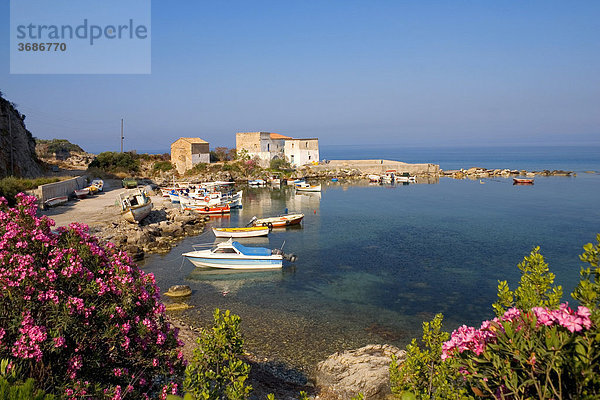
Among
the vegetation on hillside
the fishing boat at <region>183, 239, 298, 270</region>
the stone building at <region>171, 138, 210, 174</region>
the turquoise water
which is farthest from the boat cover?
the vegetation on hillside

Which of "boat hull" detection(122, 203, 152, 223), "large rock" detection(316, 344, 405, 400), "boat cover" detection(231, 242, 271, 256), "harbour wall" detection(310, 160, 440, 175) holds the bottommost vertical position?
"large rock" detection(316, 344, 405, 400)

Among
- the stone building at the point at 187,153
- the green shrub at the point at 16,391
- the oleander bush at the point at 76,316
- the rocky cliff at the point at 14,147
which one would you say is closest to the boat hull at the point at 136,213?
the rocky cliff at the point at 14,147

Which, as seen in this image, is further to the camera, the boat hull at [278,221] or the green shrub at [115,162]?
the green shrub at [115,162]

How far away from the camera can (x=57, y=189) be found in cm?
3766

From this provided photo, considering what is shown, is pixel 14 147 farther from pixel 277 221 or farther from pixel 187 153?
pixel 187 153

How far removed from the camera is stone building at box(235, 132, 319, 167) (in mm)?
83938

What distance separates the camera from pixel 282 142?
87875mm

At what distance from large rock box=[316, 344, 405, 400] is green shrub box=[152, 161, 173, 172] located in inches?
2736

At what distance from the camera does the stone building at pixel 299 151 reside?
86.1 meters

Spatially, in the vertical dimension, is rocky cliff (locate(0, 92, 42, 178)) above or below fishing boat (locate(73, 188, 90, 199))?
above

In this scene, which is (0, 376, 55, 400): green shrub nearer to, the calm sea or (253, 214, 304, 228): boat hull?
the calm sea

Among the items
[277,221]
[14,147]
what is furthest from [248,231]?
[14,147]

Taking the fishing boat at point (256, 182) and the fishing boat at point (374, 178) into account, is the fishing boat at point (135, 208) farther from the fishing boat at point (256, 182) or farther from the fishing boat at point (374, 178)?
the fishing boat at point (374, 178)

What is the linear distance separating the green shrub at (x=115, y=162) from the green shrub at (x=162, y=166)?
3391 mm
